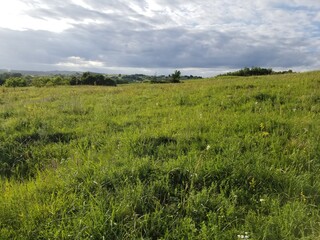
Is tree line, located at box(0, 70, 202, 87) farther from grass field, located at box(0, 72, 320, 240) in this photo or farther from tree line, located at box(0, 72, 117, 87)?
grass field, located at box(0, 72, 320, 240)

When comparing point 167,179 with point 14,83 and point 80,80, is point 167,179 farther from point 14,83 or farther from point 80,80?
point 80,80

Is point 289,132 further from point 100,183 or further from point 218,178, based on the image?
point 100,183

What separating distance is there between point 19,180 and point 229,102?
261 inches

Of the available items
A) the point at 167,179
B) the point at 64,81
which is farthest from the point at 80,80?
the point at 167,179

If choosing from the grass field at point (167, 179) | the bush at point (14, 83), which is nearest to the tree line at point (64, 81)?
the bush at point (14, 83)

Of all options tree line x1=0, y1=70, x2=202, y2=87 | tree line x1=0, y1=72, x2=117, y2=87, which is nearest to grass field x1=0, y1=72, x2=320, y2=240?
tree line x1=0, y1=70, x2=202, y2=87

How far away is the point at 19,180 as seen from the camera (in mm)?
4742

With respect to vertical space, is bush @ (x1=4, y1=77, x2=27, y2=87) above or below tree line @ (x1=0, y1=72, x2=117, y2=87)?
below

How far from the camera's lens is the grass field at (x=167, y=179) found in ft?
10.6

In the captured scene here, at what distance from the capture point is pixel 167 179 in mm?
4148

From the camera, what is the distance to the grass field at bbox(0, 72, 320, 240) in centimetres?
324

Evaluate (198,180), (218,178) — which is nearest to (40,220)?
(198,180)

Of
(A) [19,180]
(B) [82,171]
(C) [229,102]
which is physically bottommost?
(A) [19,180]

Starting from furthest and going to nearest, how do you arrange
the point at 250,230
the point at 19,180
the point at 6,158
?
the point at 6,158 < the point at 19,180 < the point at 250,230
